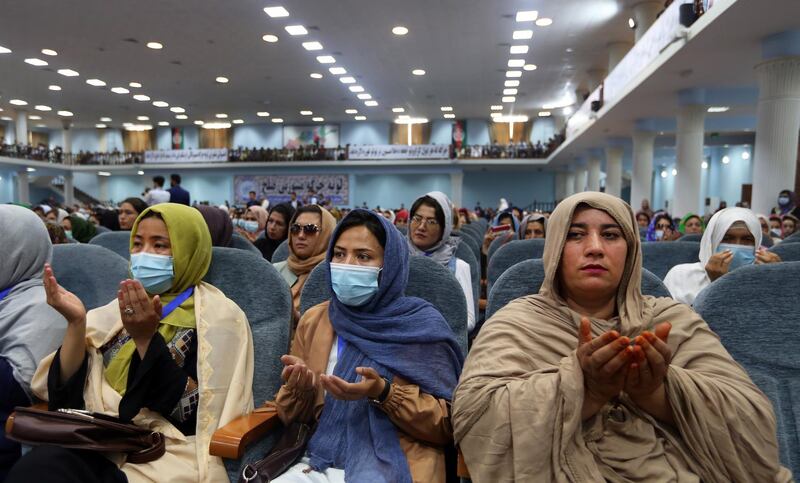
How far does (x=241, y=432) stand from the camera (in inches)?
64.9

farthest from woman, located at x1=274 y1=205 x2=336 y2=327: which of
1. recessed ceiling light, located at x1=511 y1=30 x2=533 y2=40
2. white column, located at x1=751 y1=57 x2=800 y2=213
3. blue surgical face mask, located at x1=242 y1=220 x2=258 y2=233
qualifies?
recessed ceiling light, located at x1=511 y1=30 x2=533 y2=40

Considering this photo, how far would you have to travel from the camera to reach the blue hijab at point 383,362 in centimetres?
167

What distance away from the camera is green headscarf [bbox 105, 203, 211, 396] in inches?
72.3

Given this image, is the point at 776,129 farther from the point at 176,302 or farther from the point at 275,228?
the point at 176,302

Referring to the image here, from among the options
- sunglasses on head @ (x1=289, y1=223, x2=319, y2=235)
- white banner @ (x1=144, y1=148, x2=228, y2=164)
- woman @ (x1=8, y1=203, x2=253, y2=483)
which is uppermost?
white banner @ (x1=144, y1=148, x2=228, y2=164)

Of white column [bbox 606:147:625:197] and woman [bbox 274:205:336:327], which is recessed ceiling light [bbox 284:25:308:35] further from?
white column [bbox 606:147:625:197]

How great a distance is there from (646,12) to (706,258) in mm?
10073

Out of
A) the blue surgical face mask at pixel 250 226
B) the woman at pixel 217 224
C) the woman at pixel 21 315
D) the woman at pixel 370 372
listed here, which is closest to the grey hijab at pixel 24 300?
the woman at pixel 21 315

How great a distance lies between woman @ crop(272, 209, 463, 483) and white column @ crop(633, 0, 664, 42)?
36.7 feet

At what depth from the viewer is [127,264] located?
2.47 meters

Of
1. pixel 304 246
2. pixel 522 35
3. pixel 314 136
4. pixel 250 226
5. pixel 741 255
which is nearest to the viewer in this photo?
pixel 741 255

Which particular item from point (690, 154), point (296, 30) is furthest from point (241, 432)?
point (296, 30)

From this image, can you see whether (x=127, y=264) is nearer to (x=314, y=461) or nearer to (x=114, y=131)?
(x=314, y=461)

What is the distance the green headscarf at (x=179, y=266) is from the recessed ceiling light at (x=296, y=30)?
11.0 meters
